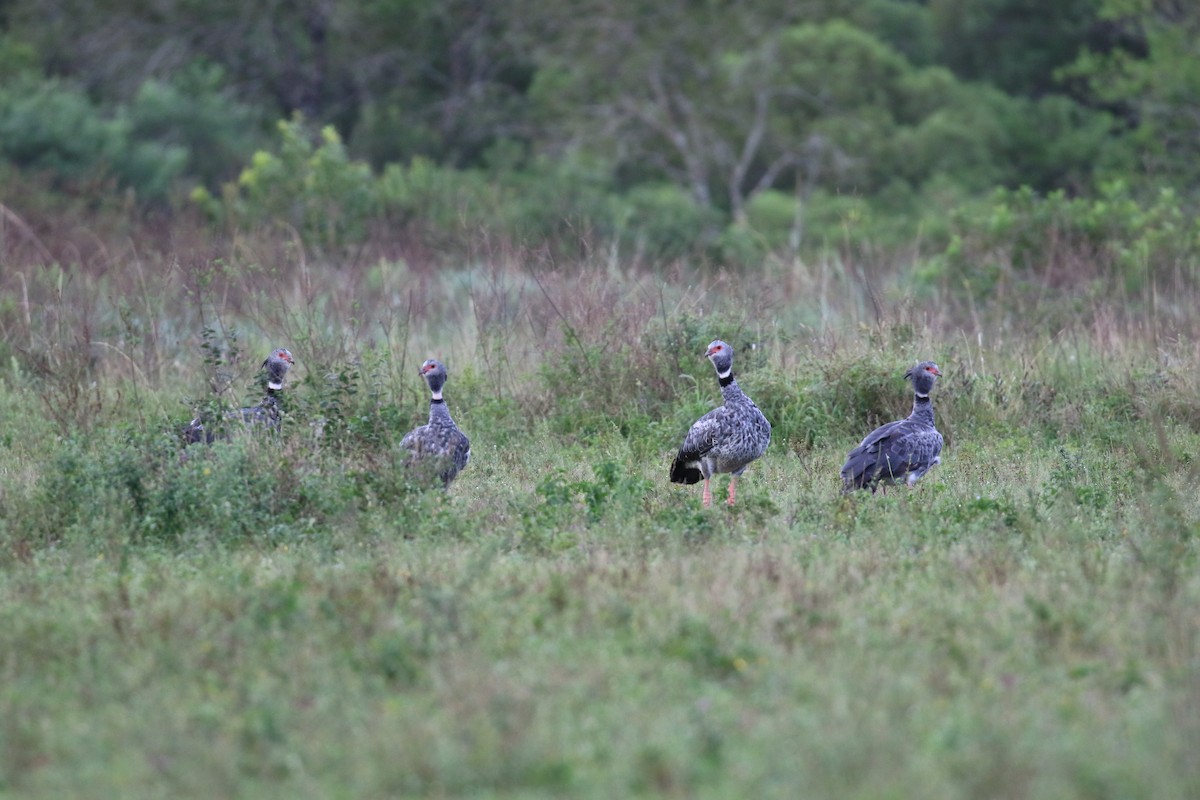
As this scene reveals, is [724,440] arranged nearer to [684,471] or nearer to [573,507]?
[684,471]

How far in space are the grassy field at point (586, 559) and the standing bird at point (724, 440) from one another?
30cm

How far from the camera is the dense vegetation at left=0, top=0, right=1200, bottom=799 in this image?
16.9ft

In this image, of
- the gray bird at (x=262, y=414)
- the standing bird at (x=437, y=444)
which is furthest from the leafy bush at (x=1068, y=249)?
the gray bird at (x=262, y=414)

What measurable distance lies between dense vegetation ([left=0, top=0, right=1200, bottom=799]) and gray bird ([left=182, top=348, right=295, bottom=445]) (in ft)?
0.53

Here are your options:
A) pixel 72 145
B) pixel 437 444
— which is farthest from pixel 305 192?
pixel 437 444

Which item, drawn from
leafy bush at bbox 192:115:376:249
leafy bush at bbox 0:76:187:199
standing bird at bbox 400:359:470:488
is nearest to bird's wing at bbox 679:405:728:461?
standing bird at bbox 400:359:470:488

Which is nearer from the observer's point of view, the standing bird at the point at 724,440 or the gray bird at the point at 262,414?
the gray bird at the point at 262,414

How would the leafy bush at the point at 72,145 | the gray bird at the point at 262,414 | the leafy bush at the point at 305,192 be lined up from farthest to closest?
the leafy bush at the point at 72,145
the leafy bush at the point at 305,192
the gray bird at the point at 262,414

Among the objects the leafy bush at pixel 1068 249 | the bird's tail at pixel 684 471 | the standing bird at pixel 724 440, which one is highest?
the standing bird at pixel 724 440

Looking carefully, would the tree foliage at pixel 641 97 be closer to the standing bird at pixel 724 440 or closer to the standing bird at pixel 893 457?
the standing bird at pixel 724 440

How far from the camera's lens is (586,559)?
7.64 metres

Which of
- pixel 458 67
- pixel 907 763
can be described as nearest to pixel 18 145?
pixel 458 67

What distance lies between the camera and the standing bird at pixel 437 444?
29.0 ft

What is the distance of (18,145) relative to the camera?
26.2 metres
